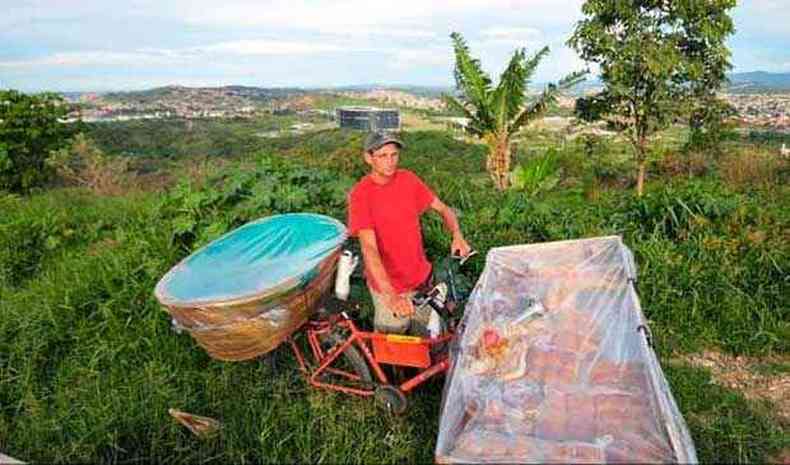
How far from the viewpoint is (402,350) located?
3.29m

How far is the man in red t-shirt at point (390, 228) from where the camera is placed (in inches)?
127

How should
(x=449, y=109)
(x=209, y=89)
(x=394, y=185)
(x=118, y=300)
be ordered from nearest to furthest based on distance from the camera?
(x=394, y=185)
(x=118, y=300)
(x=449, y=109)
(x=209, y=89)

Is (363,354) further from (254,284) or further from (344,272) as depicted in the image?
(254,284)

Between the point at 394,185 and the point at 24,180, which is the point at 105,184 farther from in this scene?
the point at 24,180

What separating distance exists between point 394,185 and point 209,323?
1.12m

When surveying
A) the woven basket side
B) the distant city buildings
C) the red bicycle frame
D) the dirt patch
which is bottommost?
the dirt patch

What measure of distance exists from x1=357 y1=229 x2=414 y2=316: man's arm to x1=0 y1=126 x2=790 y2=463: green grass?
1.99 ft

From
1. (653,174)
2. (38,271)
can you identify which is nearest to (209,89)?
(653,174)

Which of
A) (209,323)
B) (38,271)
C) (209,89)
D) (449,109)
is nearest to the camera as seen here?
(209,323)

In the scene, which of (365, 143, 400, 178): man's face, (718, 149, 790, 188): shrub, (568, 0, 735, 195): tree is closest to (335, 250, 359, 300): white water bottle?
(365, 143, 400, 178): man's face

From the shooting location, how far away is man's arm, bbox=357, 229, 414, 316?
10.4ft

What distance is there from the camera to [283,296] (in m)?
3.12

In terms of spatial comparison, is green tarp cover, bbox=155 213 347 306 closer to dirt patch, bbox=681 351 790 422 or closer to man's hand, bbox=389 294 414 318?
man's hand, bbox=389 294 414 318

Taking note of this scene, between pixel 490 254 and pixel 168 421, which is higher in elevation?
pixel 490 254
